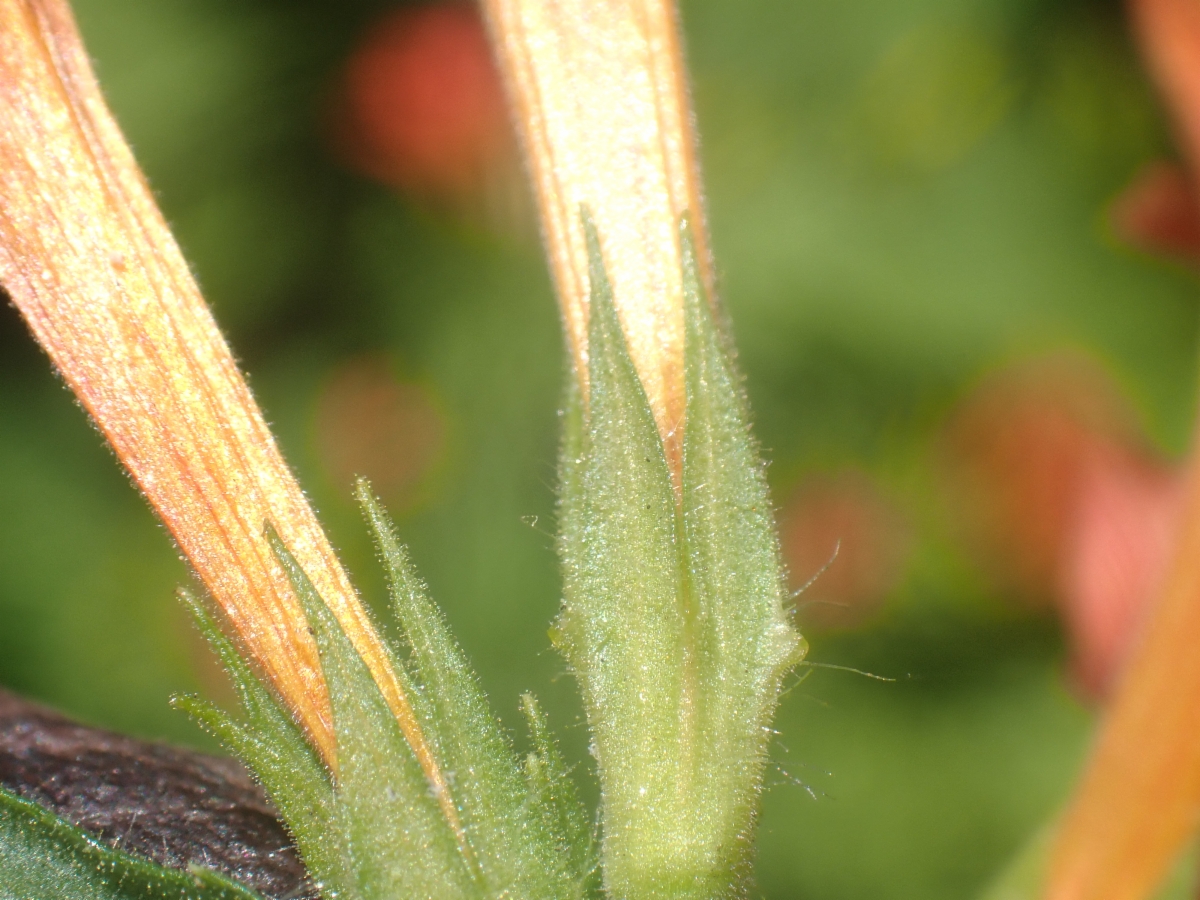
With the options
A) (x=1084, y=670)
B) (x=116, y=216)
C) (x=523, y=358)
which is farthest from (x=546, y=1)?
(x=523, y=358)

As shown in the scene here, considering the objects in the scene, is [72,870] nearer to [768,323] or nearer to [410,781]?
[410,781]

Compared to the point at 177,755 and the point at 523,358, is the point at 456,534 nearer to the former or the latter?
the point at 523,358

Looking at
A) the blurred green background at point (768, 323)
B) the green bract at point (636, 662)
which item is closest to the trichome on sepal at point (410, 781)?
the green bract at point (636, 662)

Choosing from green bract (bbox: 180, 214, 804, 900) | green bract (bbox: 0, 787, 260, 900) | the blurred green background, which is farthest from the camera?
the blurred green background

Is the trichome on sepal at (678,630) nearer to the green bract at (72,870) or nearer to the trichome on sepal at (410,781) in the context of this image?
the trichome on sepal at (410,781)

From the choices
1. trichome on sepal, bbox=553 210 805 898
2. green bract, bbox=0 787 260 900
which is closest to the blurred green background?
trichome on sepal, bbox=553 210 805 898

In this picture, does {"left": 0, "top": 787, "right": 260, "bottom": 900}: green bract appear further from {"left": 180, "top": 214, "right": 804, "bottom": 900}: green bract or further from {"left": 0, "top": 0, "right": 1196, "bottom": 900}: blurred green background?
{"left": 0, "top": 0, "right": 1196, "bottom": 900}: blurred green background
